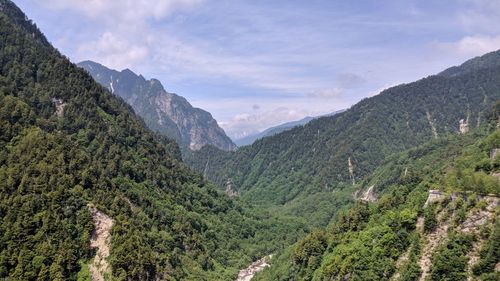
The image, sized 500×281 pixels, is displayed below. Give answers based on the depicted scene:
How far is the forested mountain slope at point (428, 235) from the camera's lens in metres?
92.8

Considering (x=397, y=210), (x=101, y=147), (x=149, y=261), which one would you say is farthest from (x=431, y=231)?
(x=101, y=147)

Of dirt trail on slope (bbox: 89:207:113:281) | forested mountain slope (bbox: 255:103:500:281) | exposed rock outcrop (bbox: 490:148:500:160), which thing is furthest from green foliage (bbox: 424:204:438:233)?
dirt trail on slope (bbox: 89:207:113:281)

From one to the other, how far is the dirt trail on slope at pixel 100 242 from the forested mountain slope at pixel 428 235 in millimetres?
59835

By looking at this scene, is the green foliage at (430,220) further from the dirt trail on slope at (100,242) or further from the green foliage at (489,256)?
the dirt trail on slope at (100,242)

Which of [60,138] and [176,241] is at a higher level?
[60,138]

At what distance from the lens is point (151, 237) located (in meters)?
157

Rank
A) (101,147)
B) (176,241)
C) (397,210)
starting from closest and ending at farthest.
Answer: (397,210), (176,241), (101,147)

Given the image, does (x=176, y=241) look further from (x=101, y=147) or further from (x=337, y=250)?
(x=337, y=250)

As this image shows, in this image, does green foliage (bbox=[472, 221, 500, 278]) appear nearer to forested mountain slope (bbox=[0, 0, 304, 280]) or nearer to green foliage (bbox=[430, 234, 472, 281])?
green foliage (bbox=[430, 234, 472, 281])

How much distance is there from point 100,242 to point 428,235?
93.3m

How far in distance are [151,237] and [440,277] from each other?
319 ft

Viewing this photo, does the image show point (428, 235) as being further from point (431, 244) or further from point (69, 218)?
point (69, 218)

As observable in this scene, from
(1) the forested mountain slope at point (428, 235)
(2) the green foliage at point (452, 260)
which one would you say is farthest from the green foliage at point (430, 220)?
(2) the green foliage at point (452, 260)

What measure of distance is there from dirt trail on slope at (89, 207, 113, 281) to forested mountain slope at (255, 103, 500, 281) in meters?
59.8
